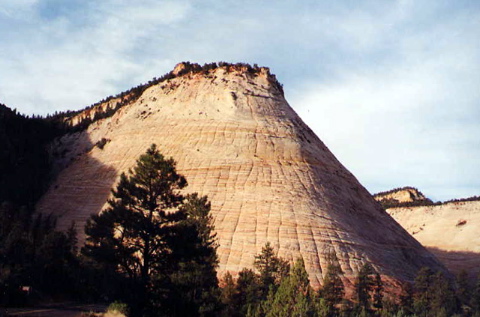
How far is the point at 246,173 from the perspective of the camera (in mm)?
49344

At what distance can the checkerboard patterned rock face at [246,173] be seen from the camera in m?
42.8

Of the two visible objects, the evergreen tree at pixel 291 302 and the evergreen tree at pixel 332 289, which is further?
the evergreen tree at pixel 332 289

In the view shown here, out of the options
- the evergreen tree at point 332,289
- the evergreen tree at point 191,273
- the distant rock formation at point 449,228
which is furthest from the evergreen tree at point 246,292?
the distant rock formation at point 449,228

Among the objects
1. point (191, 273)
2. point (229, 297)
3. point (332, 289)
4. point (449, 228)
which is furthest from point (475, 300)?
point (449, 228)

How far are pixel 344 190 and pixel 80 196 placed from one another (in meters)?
29.2

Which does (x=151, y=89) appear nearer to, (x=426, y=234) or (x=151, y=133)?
(x=151, y=133)

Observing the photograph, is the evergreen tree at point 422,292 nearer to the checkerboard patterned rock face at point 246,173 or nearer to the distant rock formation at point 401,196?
the checkerboard patterned rock face at point 246,173

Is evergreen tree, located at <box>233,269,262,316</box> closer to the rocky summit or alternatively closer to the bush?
the bush

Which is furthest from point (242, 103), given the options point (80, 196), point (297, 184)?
point (80, 196)

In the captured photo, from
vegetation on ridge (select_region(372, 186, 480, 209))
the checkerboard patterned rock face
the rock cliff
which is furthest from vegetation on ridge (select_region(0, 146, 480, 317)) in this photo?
vegetation on ridge (select_region(372, 186, 480, 209))

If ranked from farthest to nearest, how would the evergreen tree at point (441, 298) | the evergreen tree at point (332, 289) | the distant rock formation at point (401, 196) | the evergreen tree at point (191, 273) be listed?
the distant rock formation at point (401, 196)
the evergreen tree at point (441, 298)
the evergreen tree at point (332, 289)
the evergreen tree at point (191, 273)

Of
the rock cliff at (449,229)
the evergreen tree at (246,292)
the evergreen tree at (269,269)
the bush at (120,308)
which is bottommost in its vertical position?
the bush at (120,308)

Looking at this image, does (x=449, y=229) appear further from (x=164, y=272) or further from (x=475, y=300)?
(x=164, y=272)

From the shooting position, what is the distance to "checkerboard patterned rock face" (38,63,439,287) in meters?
42.8
